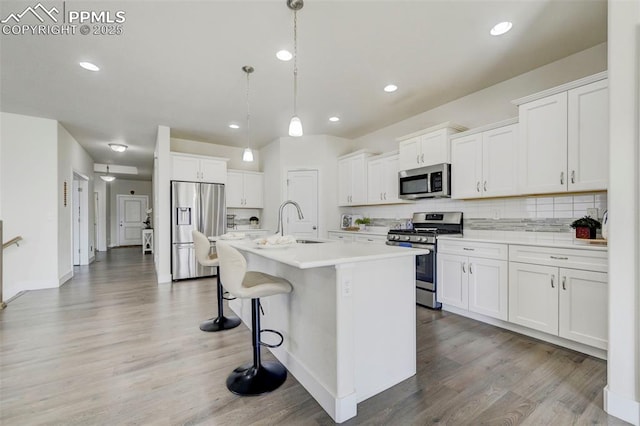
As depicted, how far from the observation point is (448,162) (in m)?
3.71

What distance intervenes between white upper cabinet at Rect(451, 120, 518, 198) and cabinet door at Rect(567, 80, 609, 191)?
0.50 metres

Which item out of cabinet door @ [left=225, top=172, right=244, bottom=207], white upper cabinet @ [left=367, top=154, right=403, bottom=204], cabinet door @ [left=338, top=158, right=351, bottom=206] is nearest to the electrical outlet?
white upper cabinet @ [left=367, top=154, right=403, bottom=204]

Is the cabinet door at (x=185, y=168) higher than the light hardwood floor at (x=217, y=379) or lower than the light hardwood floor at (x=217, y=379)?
higher

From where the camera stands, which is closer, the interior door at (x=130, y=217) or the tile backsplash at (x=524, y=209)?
the tile backsplash at (x=524, y=209)

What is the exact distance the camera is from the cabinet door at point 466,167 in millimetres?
3400

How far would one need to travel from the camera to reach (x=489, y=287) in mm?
2947

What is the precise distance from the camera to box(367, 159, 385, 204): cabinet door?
15.7ft

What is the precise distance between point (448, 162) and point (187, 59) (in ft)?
10.6

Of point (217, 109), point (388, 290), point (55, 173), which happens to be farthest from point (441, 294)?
point (55, 173)

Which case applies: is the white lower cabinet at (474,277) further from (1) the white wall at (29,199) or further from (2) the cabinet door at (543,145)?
(1) the white wall at (29,199)

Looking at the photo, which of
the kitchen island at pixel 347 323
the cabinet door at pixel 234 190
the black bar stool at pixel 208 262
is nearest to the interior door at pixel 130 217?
the cabinet door at pixel 234 190

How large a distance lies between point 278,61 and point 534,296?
334cm

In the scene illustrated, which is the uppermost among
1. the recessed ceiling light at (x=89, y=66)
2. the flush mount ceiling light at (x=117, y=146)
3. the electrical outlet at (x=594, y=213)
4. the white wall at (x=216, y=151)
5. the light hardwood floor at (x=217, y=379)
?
the recessed ceiling light at (x=89, y=66)

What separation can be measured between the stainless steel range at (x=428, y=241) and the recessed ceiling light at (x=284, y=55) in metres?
2.58
